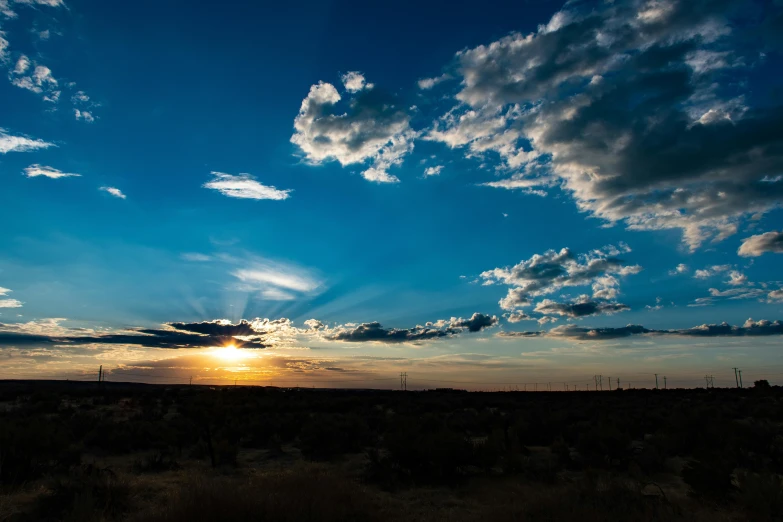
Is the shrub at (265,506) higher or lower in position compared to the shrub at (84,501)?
higher

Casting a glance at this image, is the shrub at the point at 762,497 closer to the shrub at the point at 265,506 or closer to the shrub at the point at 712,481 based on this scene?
the shrub at the point at 712,481

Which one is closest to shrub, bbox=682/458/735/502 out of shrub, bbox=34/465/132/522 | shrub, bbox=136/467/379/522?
shrub, bbox=136/467/379/522

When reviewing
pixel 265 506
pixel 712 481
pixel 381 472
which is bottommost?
pixel 381 472

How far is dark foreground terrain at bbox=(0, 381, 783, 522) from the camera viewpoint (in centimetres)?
923

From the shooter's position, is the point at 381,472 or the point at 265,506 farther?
the point at 381,472

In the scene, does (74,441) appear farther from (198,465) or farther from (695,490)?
(695,490)

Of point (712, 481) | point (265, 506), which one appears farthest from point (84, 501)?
point (712, 481)

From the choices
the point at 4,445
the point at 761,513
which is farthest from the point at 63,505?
the point at 761,513

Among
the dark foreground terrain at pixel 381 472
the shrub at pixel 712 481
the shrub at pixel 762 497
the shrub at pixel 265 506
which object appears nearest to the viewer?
→ the shrub at pixel 265 506

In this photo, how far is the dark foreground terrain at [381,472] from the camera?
9.23 m

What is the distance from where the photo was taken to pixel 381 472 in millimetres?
14562

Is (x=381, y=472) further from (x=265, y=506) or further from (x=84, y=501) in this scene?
(x=84, y=501)

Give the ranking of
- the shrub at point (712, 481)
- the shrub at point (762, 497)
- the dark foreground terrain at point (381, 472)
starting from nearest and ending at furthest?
the shrub at point (762, 497)
the dark foreground terrain at point (381, 472)
the shrub at point (712, 481)

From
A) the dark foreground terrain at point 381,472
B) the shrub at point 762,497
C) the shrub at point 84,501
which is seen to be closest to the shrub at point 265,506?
the dark foreground terrain at point 381,472
